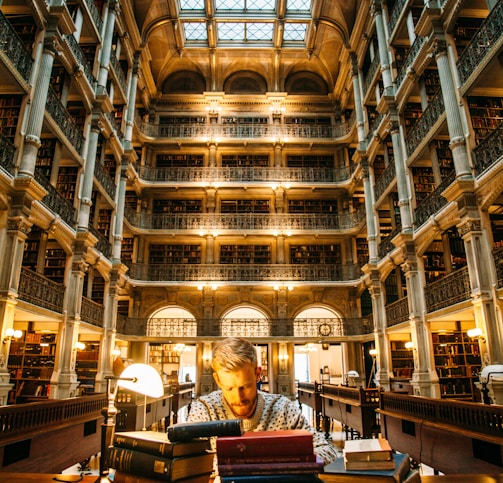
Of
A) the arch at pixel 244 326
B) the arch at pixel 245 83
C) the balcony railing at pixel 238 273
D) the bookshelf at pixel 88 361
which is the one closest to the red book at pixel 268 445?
the bookshelf at pixel 88 361

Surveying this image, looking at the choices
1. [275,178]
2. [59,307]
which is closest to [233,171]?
[275,178]

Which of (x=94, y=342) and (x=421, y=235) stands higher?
(x=421, y=235)

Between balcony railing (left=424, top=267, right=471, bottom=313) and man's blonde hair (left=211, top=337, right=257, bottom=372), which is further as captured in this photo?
balcony railing (left=424, top=267, right=471, bottom=313)

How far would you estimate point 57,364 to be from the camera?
31.0 ft

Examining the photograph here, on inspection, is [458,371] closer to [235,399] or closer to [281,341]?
[281,341]

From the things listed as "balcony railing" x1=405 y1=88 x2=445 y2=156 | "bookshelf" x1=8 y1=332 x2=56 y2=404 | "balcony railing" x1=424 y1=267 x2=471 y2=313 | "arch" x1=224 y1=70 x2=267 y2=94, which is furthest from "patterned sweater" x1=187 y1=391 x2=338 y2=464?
"arch" x1=224 y1=70 x2=267 y2=94

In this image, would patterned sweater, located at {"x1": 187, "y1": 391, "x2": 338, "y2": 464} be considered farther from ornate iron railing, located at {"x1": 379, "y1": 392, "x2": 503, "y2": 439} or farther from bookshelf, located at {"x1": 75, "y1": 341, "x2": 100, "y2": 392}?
bookshelf, located at {"x1": 75, "y1": 341, "x2": 100, "y2": 392}

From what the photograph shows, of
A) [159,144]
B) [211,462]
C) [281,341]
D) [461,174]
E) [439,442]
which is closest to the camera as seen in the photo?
[211,462]

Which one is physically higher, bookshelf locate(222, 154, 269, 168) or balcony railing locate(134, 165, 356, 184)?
bookshelf locate(222, 154, 269, 168)

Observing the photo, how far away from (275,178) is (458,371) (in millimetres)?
9830

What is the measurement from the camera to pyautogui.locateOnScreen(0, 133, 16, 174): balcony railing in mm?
7262

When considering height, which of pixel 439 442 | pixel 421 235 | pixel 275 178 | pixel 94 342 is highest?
pixel 275 178

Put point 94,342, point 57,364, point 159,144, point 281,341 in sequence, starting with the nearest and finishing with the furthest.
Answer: point 57,364
point 94,342
point 281,341
point 159,144

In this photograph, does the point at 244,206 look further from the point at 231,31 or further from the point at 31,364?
the point at 31,364
